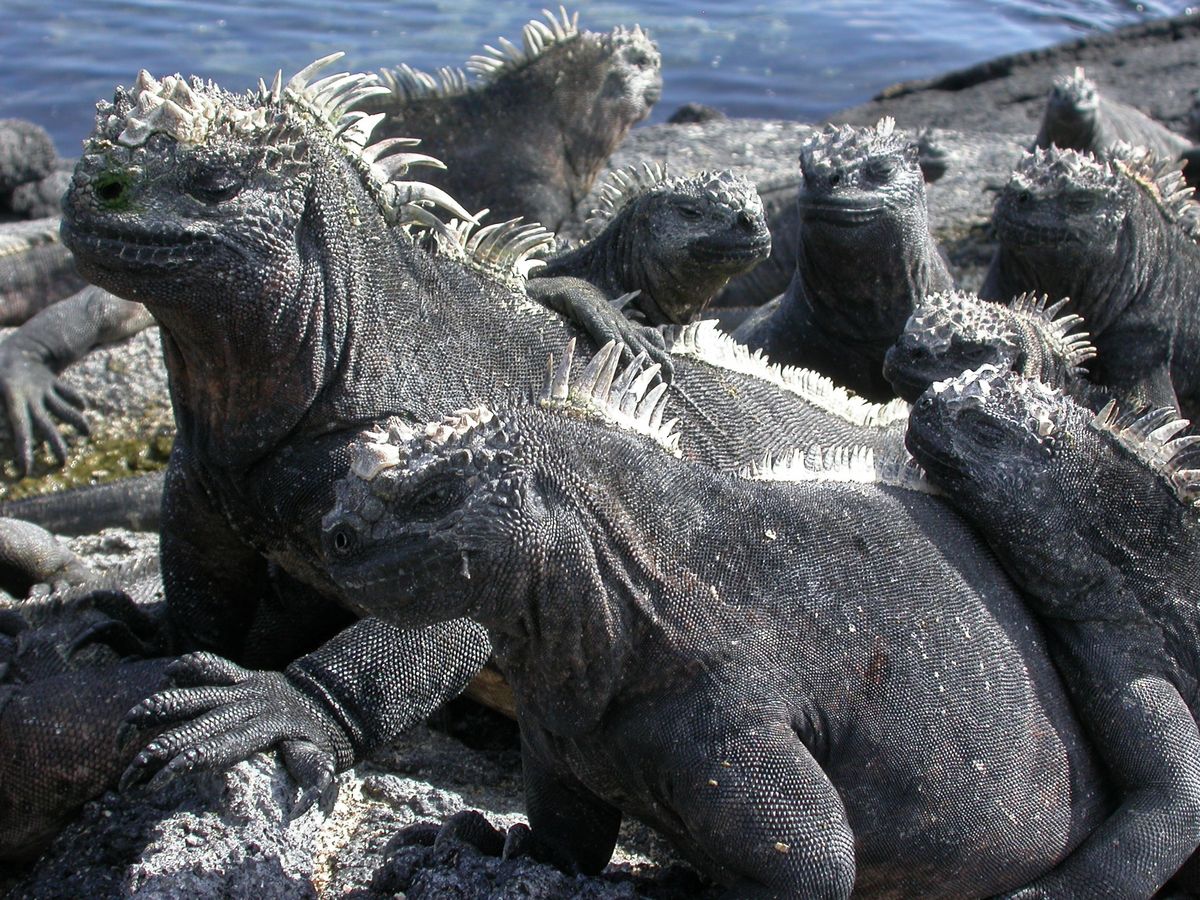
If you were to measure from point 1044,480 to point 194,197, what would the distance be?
6.06ft

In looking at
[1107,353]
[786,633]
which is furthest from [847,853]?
[1107,353]

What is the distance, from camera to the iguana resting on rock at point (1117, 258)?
512cm

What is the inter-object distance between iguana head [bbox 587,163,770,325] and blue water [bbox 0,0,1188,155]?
9.43 meters

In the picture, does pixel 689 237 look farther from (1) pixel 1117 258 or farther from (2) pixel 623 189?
(1) pixel 1117 258

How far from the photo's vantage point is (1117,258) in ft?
17.5

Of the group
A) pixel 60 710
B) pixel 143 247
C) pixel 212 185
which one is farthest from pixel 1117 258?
pixel 60 710

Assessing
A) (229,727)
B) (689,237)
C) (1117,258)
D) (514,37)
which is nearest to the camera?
(229,727)

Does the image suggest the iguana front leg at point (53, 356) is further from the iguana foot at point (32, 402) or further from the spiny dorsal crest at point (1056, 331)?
the spiny dorsal crest at point (1056, 331)

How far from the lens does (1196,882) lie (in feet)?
10.7

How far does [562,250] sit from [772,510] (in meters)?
2.38

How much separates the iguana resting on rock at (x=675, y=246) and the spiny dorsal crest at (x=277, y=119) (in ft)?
2.87

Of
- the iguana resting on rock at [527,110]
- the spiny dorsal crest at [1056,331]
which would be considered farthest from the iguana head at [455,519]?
the iguana resting on rock at [527,110]

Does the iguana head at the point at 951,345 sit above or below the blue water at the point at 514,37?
above

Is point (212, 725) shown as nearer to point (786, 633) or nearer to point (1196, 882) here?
point (786, 633)
